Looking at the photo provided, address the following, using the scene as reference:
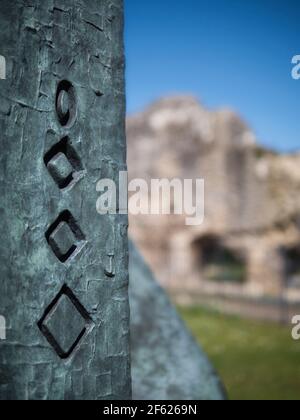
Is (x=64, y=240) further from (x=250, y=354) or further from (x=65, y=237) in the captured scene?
(x=250, y=354)

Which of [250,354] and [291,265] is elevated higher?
[291,265]

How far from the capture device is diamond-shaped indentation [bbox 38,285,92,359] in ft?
4.31

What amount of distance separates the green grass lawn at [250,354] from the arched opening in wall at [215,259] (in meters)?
4.07

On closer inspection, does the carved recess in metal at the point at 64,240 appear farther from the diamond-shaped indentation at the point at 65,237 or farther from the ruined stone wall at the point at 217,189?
the ruined stone wall at the point at 217,189

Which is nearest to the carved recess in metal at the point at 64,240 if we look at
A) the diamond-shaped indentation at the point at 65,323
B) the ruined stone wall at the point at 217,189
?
the diamond-shaped indentation at the point at 65,323

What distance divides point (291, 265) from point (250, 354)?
6851 mm

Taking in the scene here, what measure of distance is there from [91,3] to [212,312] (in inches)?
373

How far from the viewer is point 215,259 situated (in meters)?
15.3

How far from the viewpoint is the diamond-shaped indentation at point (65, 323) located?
1.31m

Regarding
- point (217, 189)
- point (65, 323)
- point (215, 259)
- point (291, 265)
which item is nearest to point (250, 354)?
point (65, 323)

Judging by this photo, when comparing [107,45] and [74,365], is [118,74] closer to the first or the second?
[107,45]

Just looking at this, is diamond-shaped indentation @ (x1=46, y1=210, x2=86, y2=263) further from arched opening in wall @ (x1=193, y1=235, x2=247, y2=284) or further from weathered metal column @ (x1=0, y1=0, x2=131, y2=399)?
arched opening in wall @ (x1=193, y1=235, x2=247, y2=284)
